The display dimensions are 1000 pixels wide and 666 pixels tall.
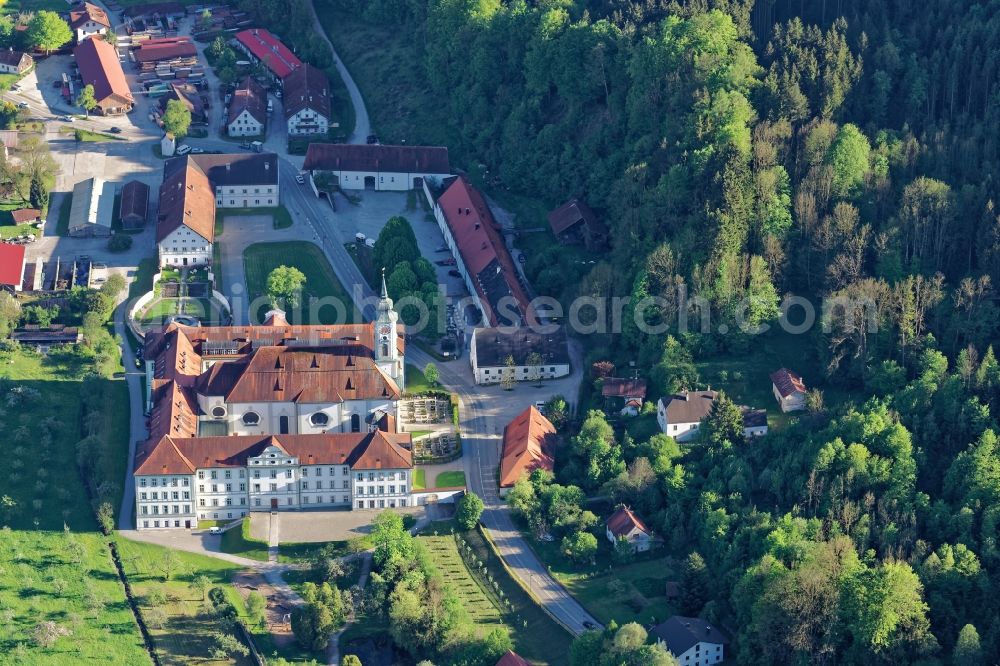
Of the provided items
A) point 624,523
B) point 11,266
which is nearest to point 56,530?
point 11,266

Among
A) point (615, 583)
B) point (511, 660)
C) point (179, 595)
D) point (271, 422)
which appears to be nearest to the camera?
point (511, 660)

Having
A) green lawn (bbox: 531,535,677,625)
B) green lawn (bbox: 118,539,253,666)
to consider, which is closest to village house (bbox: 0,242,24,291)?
green lawn (bbox: 118,539,253,666)

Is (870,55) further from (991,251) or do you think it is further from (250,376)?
(250,376)

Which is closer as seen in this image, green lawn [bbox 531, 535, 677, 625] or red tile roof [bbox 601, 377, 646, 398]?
green lawn [bbox 531, 535, 677, 625]

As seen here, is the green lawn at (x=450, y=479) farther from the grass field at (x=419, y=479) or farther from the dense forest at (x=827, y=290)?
the dense forest at (x=827, y=290)

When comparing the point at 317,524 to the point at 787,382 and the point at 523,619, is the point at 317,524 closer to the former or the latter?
the point at 523,619

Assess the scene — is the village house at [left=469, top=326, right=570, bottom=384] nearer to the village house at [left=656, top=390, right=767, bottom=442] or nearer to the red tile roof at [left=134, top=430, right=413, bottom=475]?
the village house at [left=656, top=390, right=767, bottom=442]

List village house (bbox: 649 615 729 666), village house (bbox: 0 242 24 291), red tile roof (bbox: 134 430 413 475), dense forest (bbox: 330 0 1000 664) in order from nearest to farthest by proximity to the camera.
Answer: village house (bbox: 649 615 729 666) → dense forest (bbox: 330 0 1000 664) → red tile roof (bbox: 134 430 413 475) → village house (bbox: 0 242 24 291)
